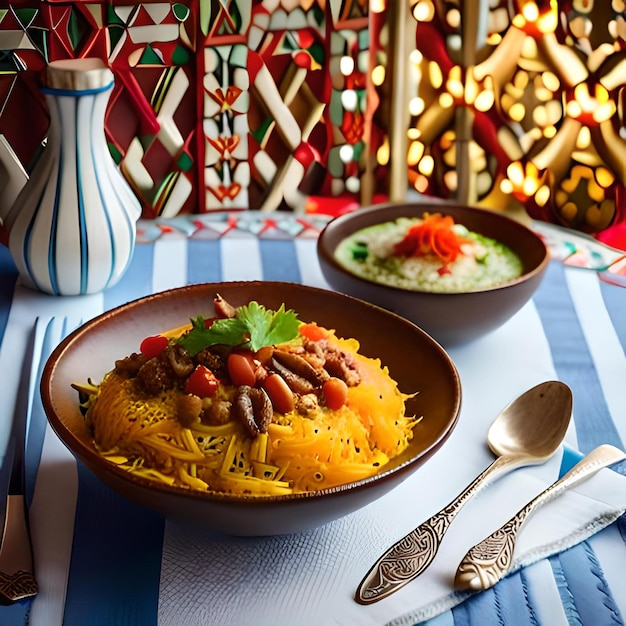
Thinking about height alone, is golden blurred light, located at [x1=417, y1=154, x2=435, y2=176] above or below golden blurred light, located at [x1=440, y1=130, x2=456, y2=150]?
below

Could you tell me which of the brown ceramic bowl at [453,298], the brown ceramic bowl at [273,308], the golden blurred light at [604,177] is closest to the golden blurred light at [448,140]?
the golden blurred light at [604,177]

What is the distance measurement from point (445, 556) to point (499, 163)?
1566 millimetres

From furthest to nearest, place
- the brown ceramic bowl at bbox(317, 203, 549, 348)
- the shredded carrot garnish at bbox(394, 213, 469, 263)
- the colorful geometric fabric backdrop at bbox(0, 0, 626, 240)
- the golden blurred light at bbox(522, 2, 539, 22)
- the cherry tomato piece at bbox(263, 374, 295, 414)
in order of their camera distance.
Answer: the golden blurred light at bbox(522, 2, 539, 22) < the colorful geometric fabric backdrop at bbox(0, 0, 626, 240) < the shredded carrot garnish at bbox(394, 213, 469, 263) < the brown ceramic bowl at bbox(317, 203, 549, 348) < the cherry tomato piece at bbox(263, 374, 295, 414)

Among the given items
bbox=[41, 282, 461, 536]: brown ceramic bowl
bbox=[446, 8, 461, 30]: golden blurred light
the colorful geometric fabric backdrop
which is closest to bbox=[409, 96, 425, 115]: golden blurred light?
the colorful geometric fabric backdrop

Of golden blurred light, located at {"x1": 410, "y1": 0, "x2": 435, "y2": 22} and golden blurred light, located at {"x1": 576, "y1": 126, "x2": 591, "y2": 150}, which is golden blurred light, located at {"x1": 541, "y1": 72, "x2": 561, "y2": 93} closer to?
golden blurred light, located at {"x1": 576, "y1": 126, "x2": 591, "y2": 150}

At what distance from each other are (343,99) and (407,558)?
5.22 feet

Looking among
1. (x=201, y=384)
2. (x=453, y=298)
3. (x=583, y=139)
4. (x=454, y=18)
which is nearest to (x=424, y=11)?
(x=454, y=18)

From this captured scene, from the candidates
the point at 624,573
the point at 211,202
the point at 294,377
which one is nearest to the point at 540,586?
the point at 624,573

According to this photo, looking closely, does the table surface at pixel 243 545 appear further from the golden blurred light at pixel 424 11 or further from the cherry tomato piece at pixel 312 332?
the golden blurred light at pixel 424 11

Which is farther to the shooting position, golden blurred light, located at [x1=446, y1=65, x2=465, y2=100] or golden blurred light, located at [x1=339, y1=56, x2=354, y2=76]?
golden blurred light, located at [x1=446, y1=65, x2=465, y2=100]

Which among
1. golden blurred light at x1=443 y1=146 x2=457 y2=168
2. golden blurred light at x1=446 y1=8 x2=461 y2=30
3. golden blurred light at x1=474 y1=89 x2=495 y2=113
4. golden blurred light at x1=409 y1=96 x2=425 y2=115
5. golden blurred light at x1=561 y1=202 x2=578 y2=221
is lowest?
golden blurred light at x1=561 y1=202 x2=578 y2=221

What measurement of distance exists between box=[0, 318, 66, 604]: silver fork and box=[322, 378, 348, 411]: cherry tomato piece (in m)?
0.47

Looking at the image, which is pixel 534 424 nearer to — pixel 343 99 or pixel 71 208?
pixel 71 208

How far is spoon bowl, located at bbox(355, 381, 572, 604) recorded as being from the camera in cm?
122
